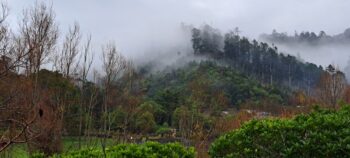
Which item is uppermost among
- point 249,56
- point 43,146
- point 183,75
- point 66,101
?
point 249,56

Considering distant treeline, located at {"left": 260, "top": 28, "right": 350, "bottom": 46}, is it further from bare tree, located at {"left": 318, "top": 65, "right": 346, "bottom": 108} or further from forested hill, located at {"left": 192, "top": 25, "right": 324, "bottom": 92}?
bare tree, located at {"left": 318, "top": 65, "right": 346, "bottom": 108}

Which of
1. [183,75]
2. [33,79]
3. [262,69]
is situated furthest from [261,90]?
[33,79]

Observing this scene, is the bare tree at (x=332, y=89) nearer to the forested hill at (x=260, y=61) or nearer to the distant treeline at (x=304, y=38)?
the forested hill at (x=260, y=61)

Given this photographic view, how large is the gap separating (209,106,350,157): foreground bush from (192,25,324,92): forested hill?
178ft

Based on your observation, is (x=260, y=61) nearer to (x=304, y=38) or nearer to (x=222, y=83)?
(x=222, y=83)

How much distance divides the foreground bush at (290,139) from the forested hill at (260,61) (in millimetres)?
54231

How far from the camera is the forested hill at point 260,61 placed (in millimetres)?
63303

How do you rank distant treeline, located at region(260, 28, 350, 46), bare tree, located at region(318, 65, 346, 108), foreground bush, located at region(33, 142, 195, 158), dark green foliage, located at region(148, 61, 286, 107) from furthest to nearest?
1. distant treeline, located at region(260, 28, 350, 46)
2. dark green foliage, located at region(148, 61, 286, 107)
3. bare tree, located at region(318, 65, 346, 108)
4. foreground bush, located at region(33, 142, 195, 158)

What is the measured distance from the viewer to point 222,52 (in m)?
66.8

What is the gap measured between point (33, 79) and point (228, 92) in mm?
36145

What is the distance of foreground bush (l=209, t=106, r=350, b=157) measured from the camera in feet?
21.9

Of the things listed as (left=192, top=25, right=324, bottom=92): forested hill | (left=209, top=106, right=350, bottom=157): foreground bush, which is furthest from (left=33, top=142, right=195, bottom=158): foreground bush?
(left=192, top=25, right=324, bottom=92): forested hill

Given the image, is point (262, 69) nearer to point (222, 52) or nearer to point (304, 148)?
point (222, 52)

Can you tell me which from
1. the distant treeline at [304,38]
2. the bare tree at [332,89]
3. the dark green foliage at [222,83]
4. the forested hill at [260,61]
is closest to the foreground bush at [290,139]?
the bare tree at [332,89]
